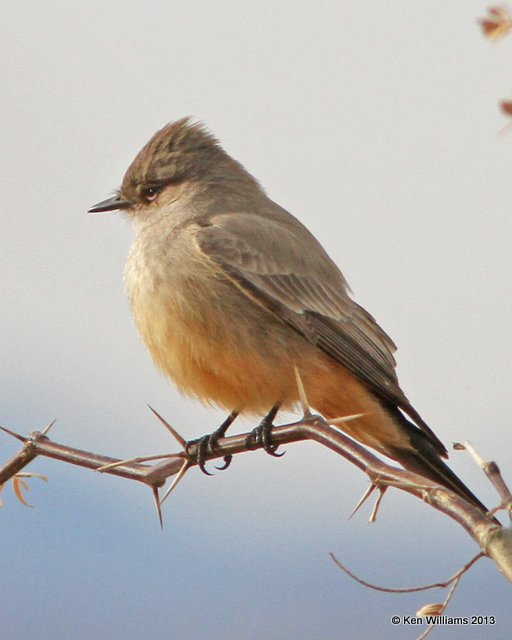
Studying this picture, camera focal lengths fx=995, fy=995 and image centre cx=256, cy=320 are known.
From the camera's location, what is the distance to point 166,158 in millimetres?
6324

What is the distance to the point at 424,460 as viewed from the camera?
5102mm

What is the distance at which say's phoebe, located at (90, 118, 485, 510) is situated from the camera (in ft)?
16.3

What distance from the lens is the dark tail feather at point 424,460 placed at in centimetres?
482

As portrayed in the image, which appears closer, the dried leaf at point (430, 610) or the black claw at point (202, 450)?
the dried leaf at point (430, 610)

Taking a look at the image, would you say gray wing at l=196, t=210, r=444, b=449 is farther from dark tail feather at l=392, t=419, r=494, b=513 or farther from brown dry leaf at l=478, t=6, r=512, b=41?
brown dry leaf at l=478, t=6, r=512, b=41

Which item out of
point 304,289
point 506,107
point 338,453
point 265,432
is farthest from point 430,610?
point 304,289

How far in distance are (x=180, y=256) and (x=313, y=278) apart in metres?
0.86

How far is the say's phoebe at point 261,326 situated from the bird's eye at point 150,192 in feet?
0.63

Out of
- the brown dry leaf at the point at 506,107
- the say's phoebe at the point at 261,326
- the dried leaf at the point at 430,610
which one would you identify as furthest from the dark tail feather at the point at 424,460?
the brown dry leaf at the point at 506,107

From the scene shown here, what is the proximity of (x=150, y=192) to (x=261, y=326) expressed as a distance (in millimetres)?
1615

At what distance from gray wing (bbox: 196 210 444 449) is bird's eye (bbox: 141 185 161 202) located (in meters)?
0.60

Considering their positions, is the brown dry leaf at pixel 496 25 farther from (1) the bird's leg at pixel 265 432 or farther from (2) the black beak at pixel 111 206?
(2) the black beak at pixel 111 206

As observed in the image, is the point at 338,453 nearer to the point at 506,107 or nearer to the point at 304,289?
the point at 506,107

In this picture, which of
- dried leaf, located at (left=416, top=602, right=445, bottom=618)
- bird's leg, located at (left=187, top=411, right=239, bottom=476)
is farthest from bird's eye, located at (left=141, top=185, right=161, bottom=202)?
dried leaf, located at (left=416, top=602, right=445, bottom=618)
